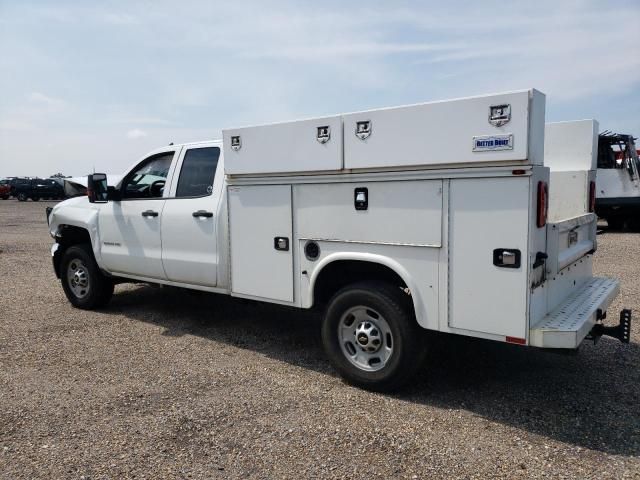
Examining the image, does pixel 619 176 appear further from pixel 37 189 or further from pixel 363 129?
pixel 37 189

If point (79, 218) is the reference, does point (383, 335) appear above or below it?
below

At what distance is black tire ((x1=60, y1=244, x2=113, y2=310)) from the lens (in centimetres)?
696

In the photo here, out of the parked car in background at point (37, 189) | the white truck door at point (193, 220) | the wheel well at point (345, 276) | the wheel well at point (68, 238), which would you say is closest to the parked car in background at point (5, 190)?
the parked car in background at point (37, 189)

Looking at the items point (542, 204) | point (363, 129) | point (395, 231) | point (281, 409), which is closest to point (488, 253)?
point (542, 204)

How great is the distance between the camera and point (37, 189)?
4144 centimetres

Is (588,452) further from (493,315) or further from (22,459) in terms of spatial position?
(22,459)

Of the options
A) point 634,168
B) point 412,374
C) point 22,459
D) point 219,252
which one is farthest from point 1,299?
point 634,168

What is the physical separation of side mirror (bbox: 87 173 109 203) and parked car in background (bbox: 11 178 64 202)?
3823 cm

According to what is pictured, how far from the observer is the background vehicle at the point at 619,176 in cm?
1602

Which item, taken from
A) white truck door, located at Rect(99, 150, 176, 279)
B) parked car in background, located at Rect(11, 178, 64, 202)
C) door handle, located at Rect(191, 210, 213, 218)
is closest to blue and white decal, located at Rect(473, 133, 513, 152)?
door handle, located at Rect(191, 210, 213, 218)

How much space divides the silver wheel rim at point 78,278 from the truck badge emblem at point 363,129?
447 cm

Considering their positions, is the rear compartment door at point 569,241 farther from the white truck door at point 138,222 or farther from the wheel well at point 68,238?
the wheel well at point 68,238

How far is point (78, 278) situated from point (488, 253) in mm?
5490

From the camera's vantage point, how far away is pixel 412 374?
423 centimetres
